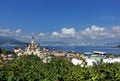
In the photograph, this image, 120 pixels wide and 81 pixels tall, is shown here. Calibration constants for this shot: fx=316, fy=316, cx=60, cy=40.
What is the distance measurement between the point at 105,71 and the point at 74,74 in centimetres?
77

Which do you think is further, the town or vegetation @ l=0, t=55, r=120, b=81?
the town

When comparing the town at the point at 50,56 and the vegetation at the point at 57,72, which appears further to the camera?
the town at the point at 50,56

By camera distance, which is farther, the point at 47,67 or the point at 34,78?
the point at 47,67

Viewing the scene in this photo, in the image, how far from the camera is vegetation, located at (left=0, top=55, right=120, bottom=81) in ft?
23.7

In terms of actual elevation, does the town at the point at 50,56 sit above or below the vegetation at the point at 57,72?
above

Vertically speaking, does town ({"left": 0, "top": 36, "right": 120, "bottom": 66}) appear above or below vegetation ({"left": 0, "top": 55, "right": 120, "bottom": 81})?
above

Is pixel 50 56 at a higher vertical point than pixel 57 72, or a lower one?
higher

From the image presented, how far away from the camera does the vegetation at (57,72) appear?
722 centimetres

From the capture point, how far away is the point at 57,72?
25.3ft

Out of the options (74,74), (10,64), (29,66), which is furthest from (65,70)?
(10,64)

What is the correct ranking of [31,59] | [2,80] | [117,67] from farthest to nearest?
1. [31,59]
2. [117,67]
3. [2,80]

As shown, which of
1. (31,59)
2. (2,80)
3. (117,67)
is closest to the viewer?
(2,80)

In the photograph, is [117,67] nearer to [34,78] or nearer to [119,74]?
[119,74]

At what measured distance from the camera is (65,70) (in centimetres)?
781
